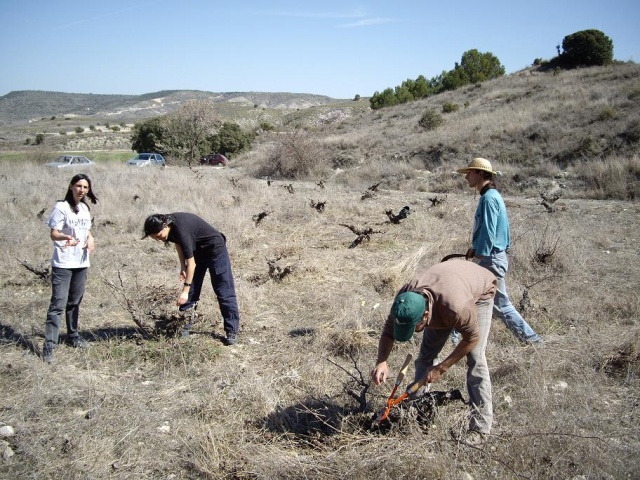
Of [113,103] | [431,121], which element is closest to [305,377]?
[431,121]

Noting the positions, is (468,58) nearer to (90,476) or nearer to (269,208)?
(269,208)

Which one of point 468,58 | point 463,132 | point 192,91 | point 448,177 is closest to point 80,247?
point 448,177

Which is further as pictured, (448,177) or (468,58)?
(468,58)

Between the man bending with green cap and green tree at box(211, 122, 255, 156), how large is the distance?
3236 cm

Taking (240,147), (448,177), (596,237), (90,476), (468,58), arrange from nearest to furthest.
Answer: (90,476) → (596,237) → (448,177) → (240,147) → (468,58)

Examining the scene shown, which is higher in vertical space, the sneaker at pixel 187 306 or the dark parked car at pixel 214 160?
the dark parked car at pixel 214 160

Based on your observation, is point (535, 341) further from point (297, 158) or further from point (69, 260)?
point (297, 158)

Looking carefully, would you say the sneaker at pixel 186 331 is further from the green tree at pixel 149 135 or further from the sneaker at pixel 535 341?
the green tree at pixel 149 135

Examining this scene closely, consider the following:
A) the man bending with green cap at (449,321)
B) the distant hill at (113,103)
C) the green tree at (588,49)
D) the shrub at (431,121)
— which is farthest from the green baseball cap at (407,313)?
the distant hill at (113,103)

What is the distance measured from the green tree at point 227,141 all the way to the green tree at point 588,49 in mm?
24561

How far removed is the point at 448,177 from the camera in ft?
46.8

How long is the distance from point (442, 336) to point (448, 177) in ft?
40.6

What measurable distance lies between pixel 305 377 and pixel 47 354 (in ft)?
7.34

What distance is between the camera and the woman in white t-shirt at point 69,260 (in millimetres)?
3742
